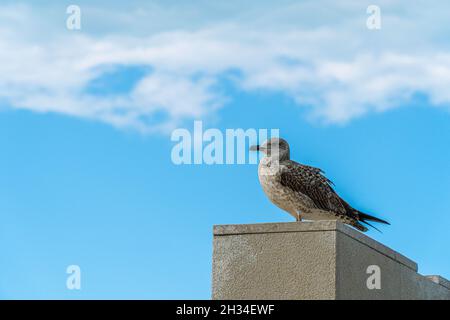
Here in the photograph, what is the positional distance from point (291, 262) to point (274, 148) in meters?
2.51

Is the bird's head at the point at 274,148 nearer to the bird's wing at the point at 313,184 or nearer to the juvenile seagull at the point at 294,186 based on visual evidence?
the juvenile seagull at the point at 294,186

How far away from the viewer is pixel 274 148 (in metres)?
11.9

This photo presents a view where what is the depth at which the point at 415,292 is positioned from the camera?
12297 mm

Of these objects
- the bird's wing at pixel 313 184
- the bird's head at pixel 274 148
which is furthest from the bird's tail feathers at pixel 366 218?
the bird's head at pixel 274 148

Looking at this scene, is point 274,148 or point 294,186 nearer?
point 294,186

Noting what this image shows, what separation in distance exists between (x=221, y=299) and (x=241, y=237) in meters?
0.78

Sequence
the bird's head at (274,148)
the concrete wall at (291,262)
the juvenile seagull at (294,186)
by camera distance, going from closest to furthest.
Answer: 1. the concrete wall at (291,262)
2. the juvenile seagull at (294,186)
3. the bird's head at (274,148)

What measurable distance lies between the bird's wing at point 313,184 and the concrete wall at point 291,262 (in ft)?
5.33

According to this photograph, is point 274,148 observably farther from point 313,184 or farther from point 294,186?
point 313,184

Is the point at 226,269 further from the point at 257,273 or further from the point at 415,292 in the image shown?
the point at 415,292

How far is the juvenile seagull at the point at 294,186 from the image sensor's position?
38.5ft

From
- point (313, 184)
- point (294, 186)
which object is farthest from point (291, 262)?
point (313, 184)
